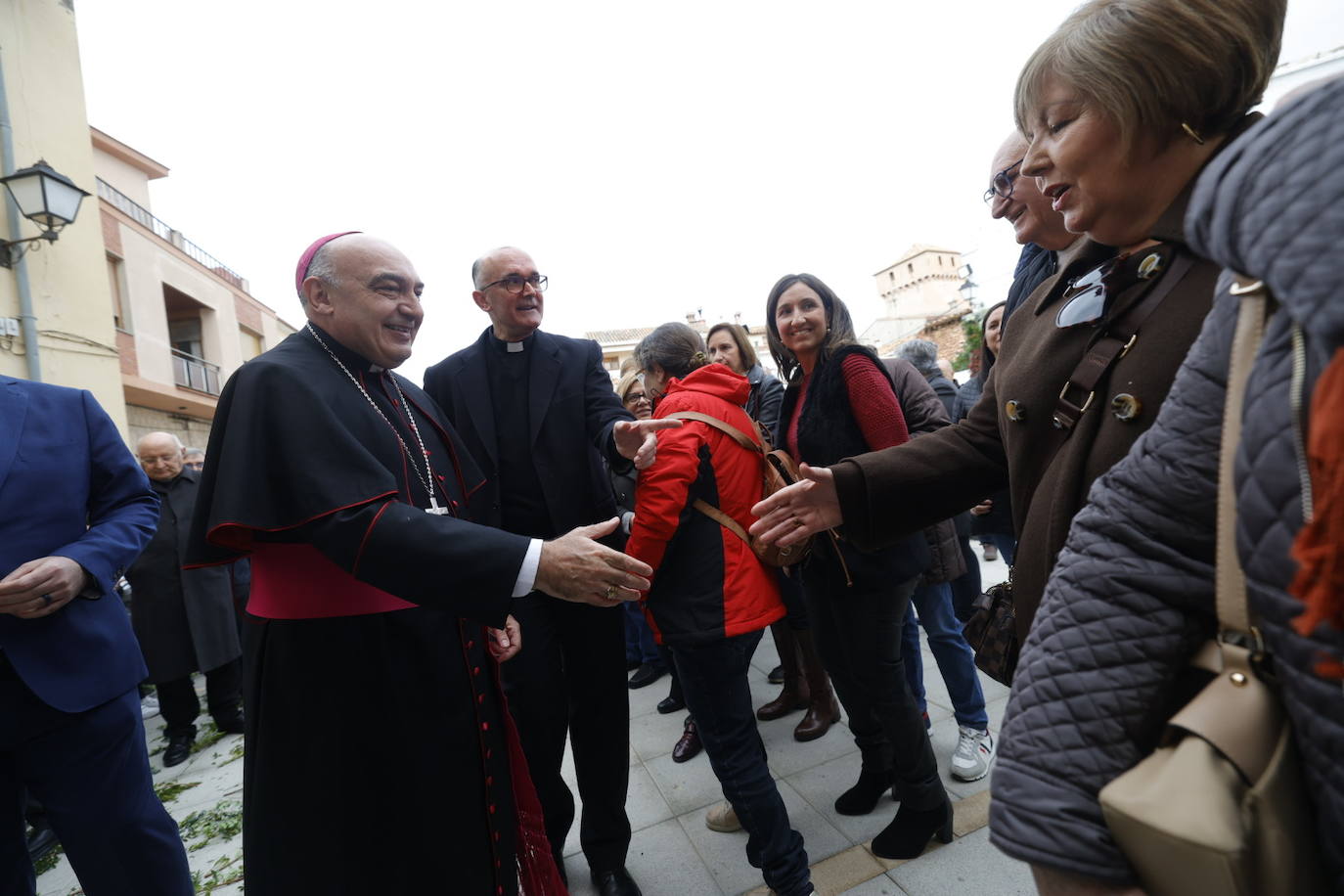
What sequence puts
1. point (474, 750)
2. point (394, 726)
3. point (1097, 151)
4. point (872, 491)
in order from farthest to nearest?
point (474, 750) → point (394, 726) → point (872, 491) → point (1097, 151)

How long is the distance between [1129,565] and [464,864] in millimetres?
1812

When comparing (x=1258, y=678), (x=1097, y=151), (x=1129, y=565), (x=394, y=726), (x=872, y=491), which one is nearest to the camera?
(x=1258, y=678)

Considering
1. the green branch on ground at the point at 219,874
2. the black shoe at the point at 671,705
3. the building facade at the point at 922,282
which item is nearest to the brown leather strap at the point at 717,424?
the black shoe at the point at 671,705

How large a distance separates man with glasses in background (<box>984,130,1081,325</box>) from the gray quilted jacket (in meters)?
0.87

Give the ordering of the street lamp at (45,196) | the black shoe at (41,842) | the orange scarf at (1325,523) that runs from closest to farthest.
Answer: the orange scarf at (1325,523) → the black shoe at (41,842) → the street lamp at (45,196)

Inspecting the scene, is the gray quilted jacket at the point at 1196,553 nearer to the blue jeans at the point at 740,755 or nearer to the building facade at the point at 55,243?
the blue jeans at the point at 740,755

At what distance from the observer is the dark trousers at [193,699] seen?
15.5 feet

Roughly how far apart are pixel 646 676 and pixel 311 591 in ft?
12.7

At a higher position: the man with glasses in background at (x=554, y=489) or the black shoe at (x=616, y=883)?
the man with glasses in background at (x=554, y=489)

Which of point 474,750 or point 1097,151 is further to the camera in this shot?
point 474,750

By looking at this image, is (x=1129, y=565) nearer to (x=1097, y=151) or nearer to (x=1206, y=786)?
(x=1206, y=786)

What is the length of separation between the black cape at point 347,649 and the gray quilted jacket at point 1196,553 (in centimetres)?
122

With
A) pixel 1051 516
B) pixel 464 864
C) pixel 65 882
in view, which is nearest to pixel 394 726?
pixel 464 864

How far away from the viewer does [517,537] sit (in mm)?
1699
